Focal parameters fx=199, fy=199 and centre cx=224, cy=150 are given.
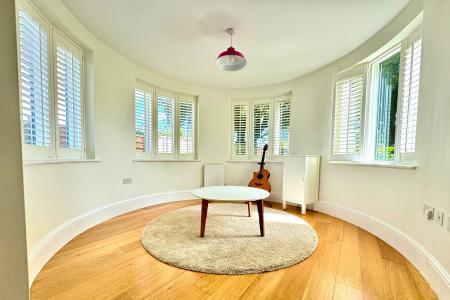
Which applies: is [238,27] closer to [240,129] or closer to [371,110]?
[371,110]

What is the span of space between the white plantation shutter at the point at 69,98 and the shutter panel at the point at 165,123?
52.4 inches

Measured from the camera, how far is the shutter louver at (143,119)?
125 inches

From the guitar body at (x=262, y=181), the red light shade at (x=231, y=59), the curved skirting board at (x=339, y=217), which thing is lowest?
the curved skirting board at (x=339, y=217)

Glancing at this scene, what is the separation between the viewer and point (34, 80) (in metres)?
1.56

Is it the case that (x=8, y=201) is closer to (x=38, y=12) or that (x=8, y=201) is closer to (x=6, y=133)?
(x=6, y=133)

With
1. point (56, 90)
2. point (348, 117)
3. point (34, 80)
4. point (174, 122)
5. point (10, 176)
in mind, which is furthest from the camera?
point (174, 122)

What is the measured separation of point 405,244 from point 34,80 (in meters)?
3.36

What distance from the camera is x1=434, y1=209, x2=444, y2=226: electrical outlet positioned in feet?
4.19

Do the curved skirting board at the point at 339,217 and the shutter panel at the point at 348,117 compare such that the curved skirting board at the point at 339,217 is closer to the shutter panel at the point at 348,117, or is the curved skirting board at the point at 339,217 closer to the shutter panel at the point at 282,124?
the shutter panel at the point at 348,117

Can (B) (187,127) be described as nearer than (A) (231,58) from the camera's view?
No

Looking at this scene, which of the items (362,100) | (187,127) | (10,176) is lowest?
(10,176)

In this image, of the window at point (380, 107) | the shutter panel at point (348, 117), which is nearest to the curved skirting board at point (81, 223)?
the shutter panel at point (348, 117)

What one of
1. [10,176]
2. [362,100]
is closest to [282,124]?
[362,100]

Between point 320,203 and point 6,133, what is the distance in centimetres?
341
